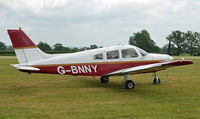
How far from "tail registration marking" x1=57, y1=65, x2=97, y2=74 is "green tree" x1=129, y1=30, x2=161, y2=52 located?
76.9m

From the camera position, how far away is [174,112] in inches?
257

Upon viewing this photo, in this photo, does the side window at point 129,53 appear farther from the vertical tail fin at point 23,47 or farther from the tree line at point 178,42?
the tree line at point 178,42

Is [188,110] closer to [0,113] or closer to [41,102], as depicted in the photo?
[41,102]

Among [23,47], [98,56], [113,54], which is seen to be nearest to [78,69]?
[98,56]

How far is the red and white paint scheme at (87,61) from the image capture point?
10094mm

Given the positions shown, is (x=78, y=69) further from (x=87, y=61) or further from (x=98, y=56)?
(x=98, y=56)


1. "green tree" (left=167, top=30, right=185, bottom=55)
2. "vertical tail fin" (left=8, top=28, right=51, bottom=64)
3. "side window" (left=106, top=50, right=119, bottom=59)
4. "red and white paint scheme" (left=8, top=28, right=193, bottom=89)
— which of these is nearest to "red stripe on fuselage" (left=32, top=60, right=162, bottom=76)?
"red and white paint scheme" (left=8, top=28, right=193, bottom=89)

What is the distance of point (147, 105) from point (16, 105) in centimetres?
478

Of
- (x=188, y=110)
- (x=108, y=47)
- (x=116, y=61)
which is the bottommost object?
(x=188, y=110)

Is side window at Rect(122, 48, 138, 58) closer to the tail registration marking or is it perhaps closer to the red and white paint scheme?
the red and white paint scheme

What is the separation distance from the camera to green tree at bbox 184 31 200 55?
103969 mm

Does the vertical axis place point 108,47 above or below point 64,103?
above

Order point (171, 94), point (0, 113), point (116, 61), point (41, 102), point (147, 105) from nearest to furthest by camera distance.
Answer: point (0, 113), point (147, 105), point (41, 102), point (171, 94), point (116, 61)

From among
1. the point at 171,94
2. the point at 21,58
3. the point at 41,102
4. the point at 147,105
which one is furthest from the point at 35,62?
the point at 171,94
